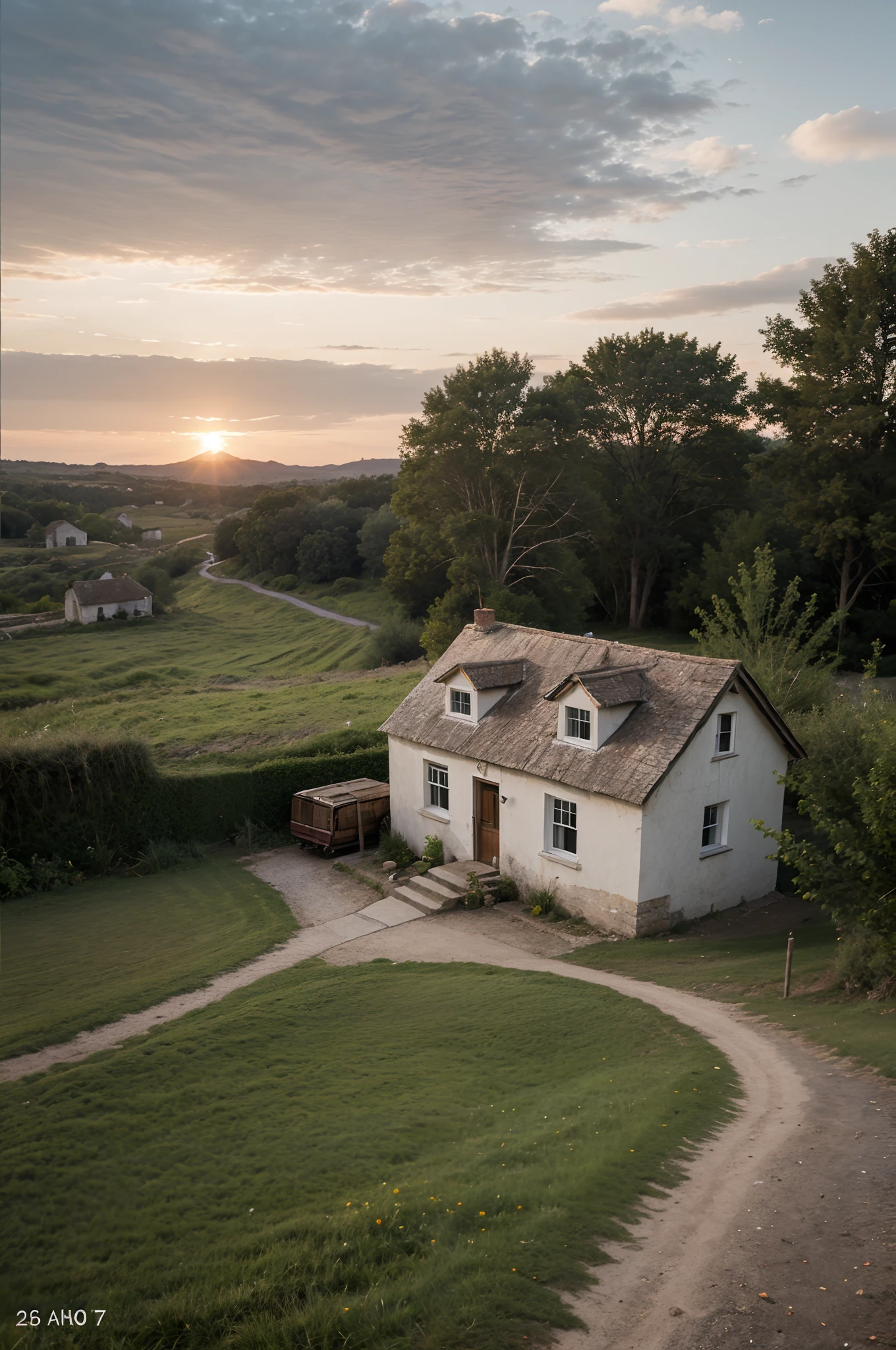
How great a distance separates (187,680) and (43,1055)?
156 ft

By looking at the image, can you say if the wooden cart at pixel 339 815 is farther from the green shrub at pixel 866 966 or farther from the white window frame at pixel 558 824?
the green shrub at pixel 866 966

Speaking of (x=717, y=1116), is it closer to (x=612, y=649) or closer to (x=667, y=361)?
(x=612, y=649)

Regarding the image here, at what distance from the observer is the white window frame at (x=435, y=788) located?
2719cm

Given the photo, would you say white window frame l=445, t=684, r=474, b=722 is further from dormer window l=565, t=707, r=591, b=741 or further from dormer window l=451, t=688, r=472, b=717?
dormer window l=565, t=707, r=591, b=741

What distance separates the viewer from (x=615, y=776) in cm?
2192

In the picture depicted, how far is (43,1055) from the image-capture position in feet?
48.9

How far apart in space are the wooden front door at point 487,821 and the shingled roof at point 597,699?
1.06 meters

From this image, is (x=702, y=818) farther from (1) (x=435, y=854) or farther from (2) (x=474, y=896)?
(1) (x=435, y=854)

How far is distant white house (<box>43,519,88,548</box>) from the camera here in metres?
116

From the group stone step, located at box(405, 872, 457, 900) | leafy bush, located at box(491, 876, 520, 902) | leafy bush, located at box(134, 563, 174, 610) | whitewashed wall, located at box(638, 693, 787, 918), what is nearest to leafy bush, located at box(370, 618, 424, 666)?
stone step, located at box(405, 872, 457, 900)

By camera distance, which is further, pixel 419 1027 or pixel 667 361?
pixel 667 361

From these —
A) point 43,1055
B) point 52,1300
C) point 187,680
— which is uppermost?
point 52,1300

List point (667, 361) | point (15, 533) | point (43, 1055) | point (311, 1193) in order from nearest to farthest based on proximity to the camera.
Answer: point (311, 1193) < point (43, 1055) < point (667, 361) < point (15, 533)

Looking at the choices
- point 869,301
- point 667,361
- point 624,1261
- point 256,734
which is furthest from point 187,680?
point 624,1261
